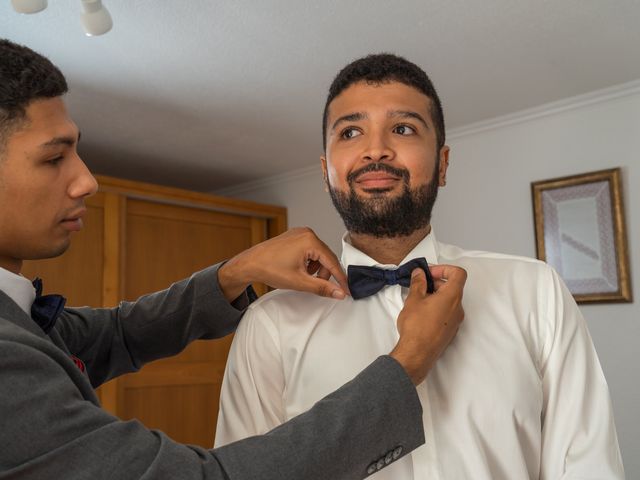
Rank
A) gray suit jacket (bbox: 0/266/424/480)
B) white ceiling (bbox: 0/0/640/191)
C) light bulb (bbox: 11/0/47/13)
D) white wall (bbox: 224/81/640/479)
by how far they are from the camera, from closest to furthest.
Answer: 1. gray suit jacket (bbox: 0/266/424/480)
2. light bulb (bbox: 11/0/47/13)
3. white ceiling (bbox: 0/0/640/191)
4. white wall (bbox: 224/81/640/479)

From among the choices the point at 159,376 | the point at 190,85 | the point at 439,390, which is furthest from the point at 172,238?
the point at 439,390

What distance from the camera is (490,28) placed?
8.99 ft

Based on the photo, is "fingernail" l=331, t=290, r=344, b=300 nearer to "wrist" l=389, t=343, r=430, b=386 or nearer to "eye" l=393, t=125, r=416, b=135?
"wrist" l=389, t=343, r=430, b=386

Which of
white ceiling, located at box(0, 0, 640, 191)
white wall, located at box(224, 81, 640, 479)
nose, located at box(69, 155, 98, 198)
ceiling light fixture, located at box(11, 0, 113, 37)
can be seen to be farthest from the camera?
white wall, located at box(224, 81, 640, 479)

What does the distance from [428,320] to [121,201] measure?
351cm

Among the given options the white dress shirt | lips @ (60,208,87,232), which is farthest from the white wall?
lips @ (60,208,87,232)

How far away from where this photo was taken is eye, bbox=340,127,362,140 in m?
1.37

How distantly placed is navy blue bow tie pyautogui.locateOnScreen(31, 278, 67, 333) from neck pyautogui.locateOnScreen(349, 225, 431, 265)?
0.62m

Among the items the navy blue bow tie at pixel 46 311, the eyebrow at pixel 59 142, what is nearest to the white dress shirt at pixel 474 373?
the navy blue bow tie at pixel 46 311

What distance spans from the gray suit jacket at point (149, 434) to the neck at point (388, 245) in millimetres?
422

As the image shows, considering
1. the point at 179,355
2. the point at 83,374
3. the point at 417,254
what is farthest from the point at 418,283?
the point at 179,355

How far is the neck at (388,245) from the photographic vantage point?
1.40 m

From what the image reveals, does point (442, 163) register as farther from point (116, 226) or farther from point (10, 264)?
point (116, 226)

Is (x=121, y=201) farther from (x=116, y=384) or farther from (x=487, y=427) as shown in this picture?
(x=487, y=427)
